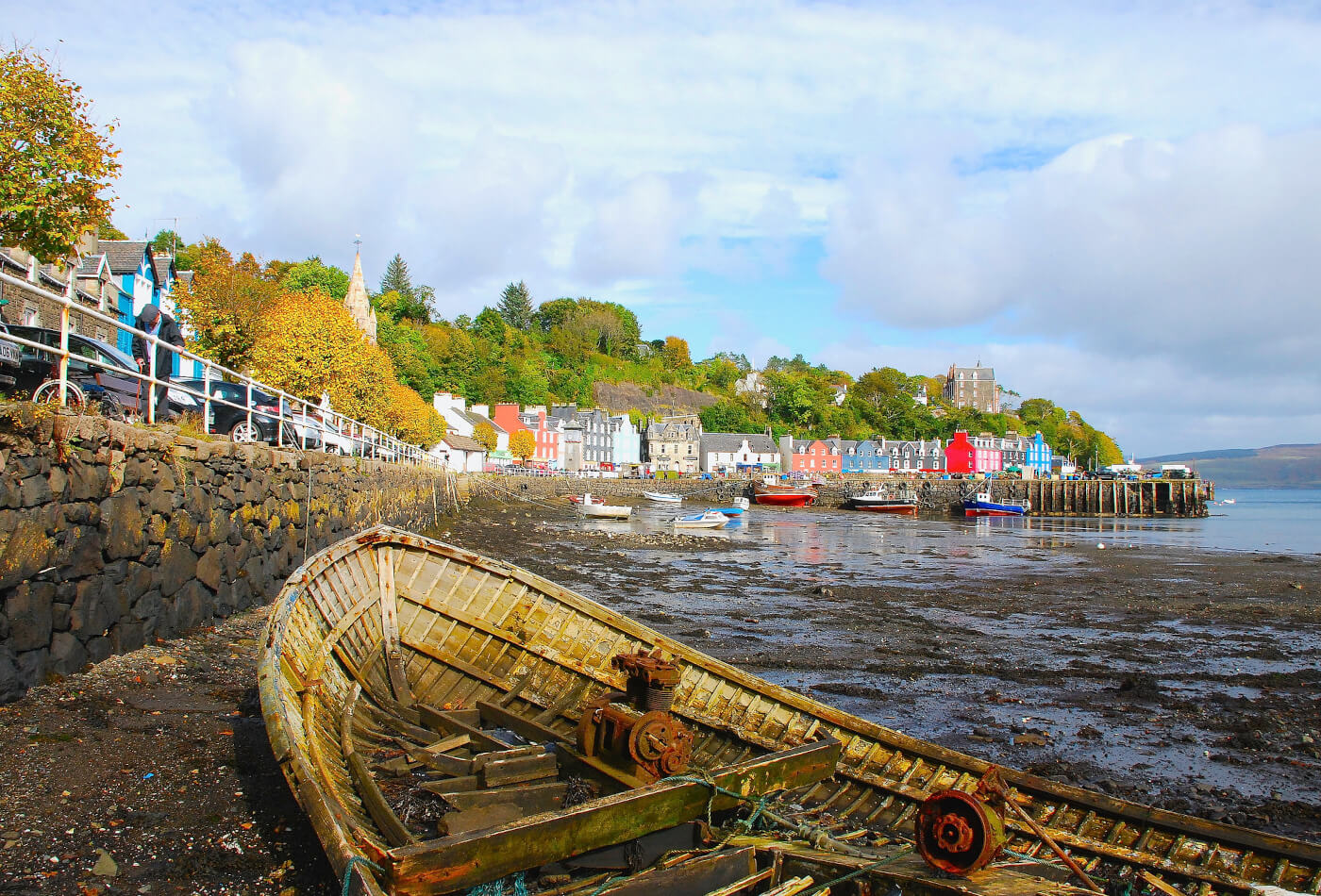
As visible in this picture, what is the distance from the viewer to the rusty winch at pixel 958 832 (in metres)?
4.30

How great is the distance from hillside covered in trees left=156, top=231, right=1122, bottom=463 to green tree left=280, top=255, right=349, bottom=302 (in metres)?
0.20

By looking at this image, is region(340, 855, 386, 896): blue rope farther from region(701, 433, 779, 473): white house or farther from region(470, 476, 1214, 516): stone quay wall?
region(701, 433, 779, 473): white house

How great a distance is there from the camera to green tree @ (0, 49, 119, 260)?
1548cm

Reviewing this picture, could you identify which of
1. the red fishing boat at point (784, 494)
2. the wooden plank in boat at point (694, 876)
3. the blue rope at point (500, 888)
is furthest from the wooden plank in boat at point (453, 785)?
the red fishing boat at point (784, 494)

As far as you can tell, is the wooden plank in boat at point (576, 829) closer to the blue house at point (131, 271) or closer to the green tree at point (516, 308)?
the blue house at point (131, 271)

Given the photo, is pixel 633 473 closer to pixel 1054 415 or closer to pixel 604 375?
pixel 604 375

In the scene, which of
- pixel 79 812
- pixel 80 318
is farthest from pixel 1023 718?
pixel 80 318

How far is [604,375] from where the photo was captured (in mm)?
147875

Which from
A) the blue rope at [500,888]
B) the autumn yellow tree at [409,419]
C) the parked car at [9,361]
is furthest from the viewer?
the autumn yellow tree at [409,419]

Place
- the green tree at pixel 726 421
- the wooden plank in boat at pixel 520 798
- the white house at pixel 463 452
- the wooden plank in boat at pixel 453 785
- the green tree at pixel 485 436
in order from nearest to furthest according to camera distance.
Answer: the wooden plank in boat at pixel 520 798, the wooden plank in boat at pixel 453 785, the white house at pixel 463 452, the green tree at pixel 485 436, the green tree at pixel 726 421

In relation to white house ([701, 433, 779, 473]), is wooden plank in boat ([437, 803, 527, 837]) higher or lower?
lower

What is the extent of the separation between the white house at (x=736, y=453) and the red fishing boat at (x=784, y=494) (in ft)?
104

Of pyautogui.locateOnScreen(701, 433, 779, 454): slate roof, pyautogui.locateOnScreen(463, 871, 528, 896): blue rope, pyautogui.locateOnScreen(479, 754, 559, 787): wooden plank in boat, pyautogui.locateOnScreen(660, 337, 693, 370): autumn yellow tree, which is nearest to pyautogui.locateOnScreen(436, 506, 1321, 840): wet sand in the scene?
pyautogui.locateOnScreen(479, 754, 559, 787): wooden plank in boat

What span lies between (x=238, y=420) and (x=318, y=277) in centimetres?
8801
